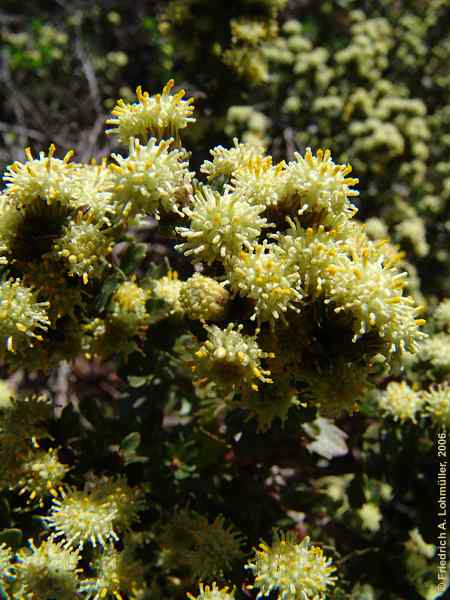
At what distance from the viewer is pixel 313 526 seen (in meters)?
3.04

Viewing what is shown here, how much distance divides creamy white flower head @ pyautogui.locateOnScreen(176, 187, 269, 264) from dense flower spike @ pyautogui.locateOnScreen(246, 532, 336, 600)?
1.09m

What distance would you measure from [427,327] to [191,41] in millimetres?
2315

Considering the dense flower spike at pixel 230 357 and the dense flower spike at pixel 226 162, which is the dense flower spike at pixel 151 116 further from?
the dense flower spike at pixel 230 357

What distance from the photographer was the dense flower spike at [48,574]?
204 centimetres

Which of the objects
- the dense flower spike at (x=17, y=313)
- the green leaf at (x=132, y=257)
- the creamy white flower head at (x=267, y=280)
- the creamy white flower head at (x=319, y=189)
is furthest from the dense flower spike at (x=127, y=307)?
the creamy white flower head at (x=319, y=189)

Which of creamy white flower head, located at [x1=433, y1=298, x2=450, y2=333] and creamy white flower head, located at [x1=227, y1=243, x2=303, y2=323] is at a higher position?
creamy white flower head, located at [x1=433, y1=298, x2=450, y2=333]

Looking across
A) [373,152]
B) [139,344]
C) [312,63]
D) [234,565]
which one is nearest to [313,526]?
[234,565]

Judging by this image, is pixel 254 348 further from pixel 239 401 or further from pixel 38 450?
pixel 38 450

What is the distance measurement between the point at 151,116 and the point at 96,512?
1454 mm

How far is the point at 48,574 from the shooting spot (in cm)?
204

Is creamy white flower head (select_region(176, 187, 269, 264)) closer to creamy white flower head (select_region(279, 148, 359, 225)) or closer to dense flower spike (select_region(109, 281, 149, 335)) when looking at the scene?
creamy white flower head (select_region(279, 148, 359, 225))

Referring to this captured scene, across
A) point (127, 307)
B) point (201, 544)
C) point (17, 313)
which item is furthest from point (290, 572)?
point (17, 313)

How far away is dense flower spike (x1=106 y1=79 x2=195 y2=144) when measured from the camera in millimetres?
1995

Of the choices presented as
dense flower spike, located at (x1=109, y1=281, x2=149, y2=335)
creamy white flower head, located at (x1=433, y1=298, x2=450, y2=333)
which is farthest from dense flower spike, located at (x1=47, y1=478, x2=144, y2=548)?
creamy white flower head, located at (x1=433, y1=298, x2=450, y2=333)
